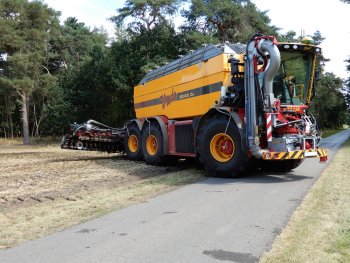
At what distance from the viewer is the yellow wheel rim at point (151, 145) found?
14.0 m

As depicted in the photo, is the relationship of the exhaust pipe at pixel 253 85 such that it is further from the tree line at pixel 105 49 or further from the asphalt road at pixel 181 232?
the tree line at pixel 105 49

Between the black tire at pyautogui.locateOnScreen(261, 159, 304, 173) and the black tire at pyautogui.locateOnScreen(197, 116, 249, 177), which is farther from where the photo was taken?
the black tire at pyautogui.locateOnScreen(261, 159, 304, 173)

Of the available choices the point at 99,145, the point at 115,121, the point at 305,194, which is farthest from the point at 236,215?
the point at 115,121

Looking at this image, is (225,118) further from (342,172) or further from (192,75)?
(342,172)

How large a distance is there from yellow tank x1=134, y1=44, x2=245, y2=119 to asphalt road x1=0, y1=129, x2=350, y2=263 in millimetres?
3484

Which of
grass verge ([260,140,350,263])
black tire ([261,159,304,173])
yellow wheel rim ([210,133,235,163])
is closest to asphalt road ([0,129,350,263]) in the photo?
grass verge ([260,140,350,263])

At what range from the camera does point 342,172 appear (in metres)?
10.4

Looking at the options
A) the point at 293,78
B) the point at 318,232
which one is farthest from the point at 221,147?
the point at 318,232

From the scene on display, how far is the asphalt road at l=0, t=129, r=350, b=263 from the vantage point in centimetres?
451

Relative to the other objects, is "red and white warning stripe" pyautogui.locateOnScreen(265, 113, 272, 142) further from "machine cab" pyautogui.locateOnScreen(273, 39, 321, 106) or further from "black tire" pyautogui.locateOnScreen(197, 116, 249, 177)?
"machine cab" pyautogui.locateOnScreen(273, 39, 321, 106)

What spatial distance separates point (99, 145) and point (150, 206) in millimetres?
10359

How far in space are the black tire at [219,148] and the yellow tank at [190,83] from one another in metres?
0.78

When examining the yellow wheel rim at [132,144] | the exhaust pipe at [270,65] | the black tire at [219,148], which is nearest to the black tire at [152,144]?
the yellow wheel rim at [132,144]

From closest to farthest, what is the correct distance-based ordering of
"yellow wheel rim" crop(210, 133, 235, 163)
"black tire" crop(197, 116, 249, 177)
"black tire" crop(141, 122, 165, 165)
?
"black tire" crop(197, 116, 249, 177) → "yellow wheel rim" crop(210, 133, 235, 163) → "black tire" crop(141, 122, 165, 165)
